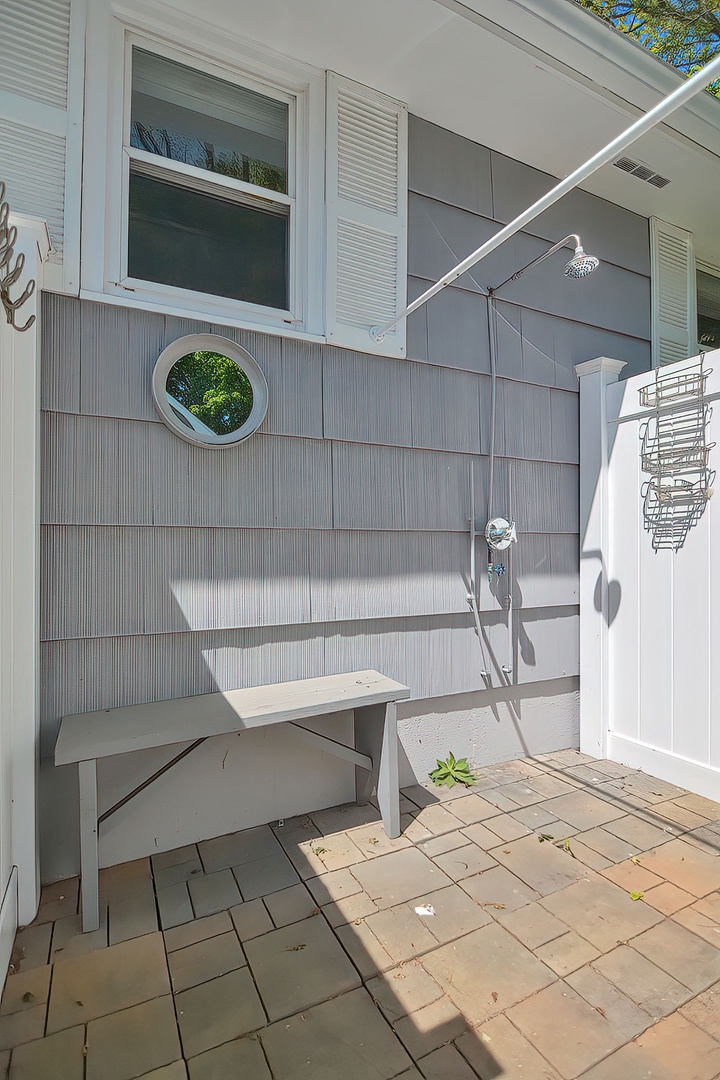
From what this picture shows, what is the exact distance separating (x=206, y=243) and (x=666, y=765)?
3.26 m

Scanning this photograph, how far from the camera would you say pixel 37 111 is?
6.55 ft

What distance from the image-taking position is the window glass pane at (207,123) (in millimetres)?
2242

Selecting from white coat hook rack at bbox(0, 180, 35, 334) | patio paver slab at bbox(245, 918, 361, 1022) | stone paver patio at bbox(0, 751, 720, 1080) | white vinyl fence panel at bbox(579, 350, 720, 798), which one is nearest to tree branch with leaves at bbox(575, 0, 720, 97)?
white vinyl fence panel at bbox(579, 350, 720, 798)

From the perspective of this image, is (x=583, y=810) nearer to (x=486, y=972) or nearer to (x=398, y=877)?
(x=398, y=877)

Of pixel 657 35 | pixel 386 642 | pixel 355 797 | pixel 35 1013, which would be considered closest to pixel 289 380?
pixel 386 642

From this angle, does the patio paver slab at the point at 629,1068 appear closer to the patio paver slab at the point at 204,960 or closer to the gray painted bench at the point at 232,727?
the patio paver slab at the point at 204,960

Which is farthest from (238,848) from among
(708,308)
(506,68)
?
(708,308)

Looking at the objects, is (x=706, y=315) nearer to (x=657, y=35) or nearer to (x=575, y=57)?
(x=657, y=35)

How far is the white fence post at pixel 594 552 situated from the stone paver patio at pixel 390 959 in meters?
0.77

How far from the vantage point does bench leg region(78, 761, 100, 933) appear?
5.80ft

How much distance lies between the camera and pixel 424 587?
2.77m

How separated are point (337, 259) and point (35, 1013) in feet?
9.31

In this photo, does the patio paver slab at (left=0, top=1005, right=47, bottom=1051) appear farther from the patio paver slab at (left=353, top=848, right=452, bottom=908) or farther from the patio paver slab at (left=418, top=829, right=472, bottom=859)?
the patio paver slab at (left=418, top=829, right=472, bottom=859)

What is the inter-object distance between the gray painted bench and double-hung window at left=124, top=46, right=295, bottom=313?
165cm
